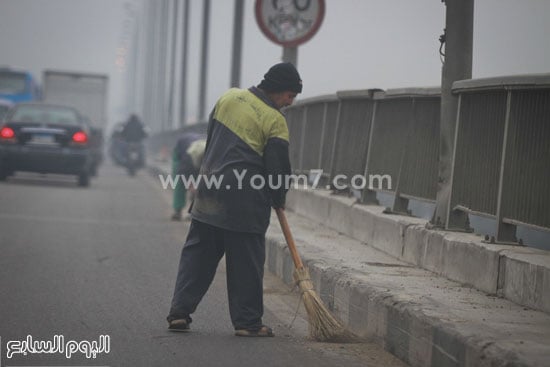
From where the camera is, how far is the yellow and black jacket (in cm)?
735

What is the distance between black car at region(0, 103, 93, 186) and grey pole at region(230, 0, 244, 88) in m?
3.54

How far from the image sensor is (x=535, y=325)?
6.27 meters

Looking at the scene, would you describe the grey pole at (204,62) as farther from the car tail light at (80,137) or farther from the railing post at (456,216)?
the railing post at (456,216)

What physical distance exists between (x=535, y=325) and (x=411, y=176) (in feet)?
14.1

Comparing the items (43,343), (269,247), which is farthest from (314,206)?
(43,343)

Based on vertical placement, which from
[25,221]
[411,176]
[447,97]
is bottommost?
[25,221]

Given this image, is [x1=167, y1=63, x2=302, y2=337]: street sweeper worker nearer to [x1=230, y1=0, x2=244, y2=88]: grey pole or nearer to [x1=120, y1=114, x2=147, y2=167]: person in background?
[x1=230, y1=0, x2=244, y2=88]: grey pole

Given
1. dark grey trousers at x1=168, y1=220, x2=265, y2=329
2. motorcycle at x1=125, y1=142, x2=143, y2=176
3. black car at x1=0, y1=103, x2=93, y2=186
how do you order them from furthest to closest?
motorcycle at x1=125, y1=142, x2=143, y2=176
black car at x1=0, y1=103, x2=93, y2=186
dark grey trousers at x1=168, y1=220, x2=265, y2=329

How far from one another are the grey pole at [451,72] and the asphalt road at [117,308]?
1.49m

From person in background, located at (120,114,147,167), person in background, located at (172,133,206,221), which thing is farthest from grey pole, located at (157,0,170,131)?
person in background, located at (172,133,206,221)

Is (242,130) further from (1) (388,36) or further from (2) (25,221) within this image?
(1) (388,36)

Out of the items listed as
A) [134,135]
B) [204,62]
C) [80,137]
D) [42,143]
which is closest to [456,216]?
[42,143]

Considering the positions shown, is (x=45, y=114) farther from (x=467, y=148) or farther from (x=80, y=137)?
(x=467, y=148)

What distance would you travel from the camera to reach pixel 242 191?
24.2 ft
